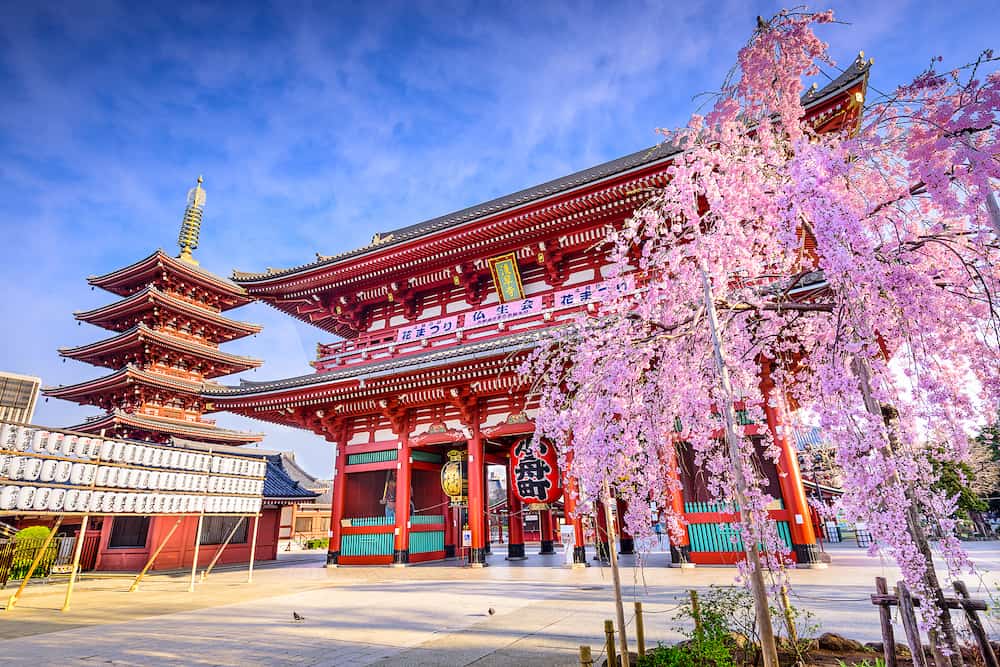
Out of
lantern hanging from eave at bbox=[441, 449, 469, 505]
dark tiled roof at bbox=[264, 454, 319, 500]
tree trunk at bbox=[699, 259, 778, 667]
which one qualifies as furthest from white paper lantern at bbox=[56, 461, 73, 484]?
dark tiled roof at bbox=[264, 454, 319, 500]

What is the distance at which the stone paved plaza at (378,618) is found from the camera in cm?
460

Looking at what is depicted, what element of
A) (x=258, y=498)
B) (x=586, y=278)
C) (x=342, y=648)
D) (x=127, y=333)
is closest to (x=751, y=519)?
(x=342, y=648)

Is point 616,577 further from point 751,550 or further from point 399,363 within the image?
point 399,363

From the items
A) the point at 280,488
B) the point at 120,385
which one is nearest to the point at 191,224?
the point at 120,385

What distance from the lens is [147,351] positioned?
2303 cm

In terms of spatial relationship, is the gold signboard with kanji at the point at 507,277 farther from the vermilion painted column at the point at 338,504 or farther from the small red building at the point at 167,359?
the small red building at the point at 167,359

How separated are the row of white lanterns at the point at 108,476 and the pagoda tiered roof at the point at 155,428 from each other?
45.2 ft

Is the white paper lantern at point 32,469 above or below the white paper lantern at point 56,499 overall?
above

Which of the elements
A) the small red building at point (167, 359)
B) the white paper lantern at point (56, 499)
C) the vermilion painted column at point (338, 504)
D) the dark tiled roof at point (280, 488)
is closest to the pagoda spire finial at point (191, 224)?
the small red building at point (167, 359)

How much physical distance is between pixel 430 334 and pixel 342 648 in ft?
32.6

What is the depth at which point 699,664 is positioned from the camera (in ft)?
11.6

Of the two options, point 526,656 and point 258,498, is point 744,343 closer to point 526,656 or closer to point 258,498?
point 526,656

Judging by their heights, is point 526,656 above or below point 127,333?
below

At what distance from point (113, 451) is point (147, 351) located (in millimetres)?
17935
